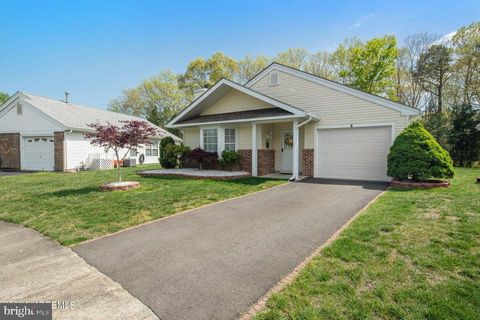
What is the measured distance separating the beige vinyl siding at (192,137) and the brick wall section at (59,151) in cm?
859

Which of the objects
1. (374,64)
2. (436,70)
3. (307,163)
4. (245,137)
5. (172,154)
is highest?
(374,64)

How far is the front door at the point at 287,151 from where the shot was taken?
509 inches

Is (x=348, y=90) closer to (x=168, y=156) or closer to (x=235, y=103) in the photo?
(x=235, y=103)

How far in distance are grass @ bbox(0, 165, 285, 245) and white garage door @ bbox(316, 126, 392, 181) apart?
337 centimetres

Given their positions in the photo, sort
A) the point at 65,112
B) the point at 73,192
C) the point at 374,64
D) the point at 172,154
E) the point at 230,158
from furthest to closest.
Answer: the point at 374,64
the point at 65,112
the point at 172,154
the point at 230,158
the point at 73,192

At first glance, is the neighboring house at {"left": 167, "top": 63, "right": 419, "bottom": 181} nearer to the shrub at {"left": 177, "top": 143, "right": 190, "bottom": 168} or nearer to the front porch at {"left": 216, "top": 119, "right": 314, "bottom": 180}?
the front porch at {"left": 216, "top": 119, "right": 314, "bottom": 180}

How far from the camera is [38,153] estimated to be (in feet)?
56.4

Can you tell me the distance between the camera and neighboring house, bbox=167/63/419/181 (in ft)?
34.3

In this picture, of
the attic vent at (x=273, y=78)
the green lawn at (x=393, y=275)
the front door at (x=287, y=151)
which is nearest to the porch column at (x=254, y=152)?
the front door at (x=287, y=151)

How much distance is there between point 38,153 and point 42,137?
4.03ft

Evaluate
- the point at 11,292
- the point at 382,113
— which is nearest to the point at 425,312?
the point at 11,292

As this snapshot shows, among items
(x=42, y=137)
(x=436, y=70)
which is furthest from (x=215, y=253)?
(x=436, y=70)

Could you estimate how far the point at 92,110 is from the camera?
23.1 metres

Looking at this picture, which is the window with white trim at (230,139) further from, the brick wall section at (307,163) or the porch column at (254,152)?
the brick wall section at (307,163)
